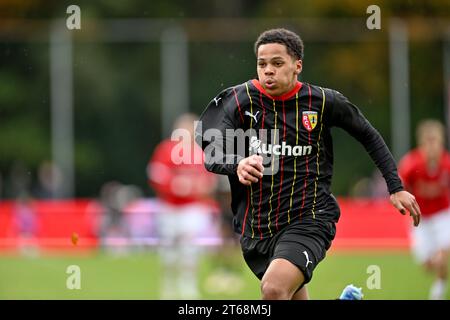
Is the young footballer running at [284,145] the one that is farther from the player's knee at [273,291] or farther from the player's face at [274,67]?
the player's knee at [273,291]

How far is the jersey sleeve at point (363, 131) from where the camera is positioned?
261 inches

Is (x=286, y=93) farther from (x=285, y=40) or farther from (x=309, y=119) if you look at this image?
(x=285, y=40)

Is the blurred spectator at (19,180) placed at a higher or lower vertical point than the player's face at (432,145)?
higher

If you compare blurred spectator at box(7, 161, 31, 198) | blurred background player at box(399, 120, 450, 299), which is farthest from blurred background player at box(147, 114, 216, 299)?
blurred spectator at box(7, 161, 31, 198)

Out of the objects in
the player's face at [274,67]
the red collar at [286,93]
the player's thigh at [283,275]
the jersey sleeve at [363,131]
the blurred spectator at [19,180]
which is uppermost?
the blurred spectator at [19,180]

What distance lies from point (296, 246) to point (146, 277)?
7957mm

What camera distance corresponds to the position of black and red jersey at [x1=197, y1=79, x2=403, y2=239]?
660 centimetres

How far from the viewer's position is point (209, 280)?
14.1 m

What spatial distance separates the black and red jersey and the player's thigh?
0.41m

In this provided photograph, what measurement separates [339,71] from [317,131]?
13953 millimetres

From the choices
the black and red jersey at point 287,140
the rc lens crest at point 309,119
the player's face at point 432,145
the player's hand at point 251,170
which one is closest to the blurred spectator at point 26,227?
the player's face at point 432,145

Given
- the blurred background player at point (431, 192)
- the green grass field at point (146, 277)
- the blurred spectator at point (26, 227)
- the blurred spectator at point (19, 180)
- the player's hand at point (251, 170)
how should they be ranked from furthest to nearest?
the blurred spectator at point (19, 180)
the blurred spectator at point (26, 227)
the blurred background player at point (431, 192)
the green grass field at point (146, 277)
the player's hand at point (251, 170)

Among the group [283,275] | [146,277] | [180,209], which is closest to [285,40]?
[283,275]

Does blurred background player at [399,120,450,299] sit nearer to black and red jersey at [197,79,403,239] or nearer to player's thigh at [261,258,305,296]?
black and red jersey at [197,79,403,239]
